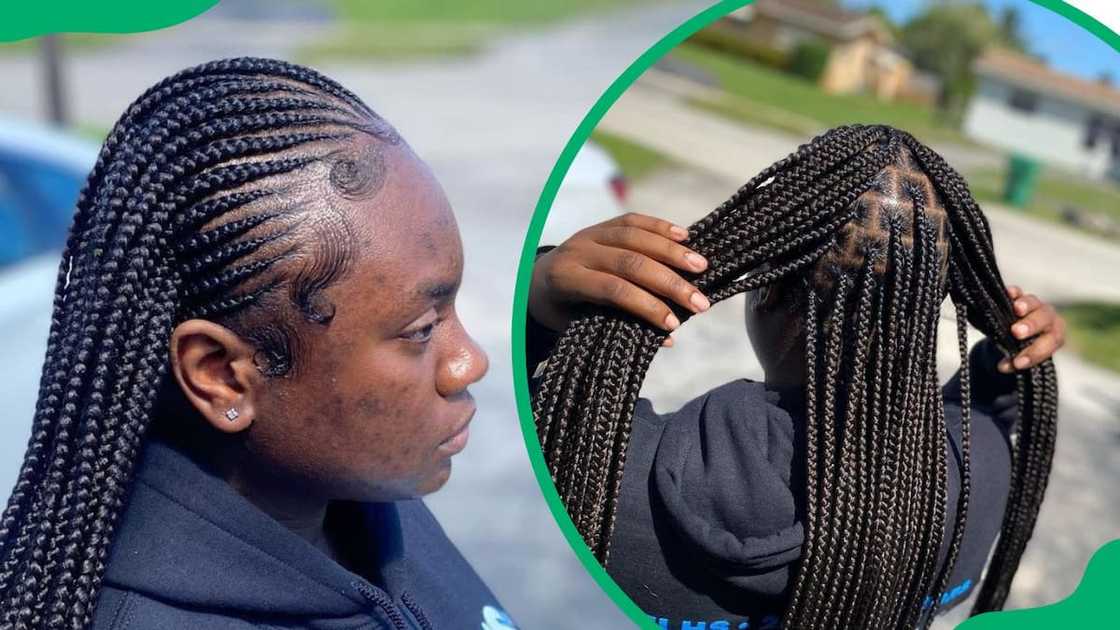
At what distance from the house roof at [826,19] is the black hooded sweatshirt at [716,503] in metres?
0.45

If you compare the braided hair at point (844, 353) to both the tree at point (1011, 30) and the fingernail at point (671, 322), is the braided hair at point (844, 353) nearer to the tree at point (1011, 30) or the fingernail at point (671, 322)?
the fingernail at point (671, 322)

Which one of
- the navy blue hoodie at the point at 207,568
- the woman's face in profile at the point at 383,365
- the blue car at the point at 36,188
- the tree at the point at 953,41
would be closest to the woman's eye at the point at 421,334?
the woman's face in profile at the point at 383,365

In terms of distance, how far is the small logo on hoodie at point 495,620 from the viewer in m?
1.47

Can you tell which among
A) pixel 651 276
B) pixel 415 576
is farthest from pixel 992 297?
pixel 415 576

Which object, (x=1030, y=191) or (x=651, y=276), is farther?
(x=1030, y=191)

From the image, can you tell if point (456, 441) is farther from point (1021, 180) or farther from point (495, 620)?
point (1021, 180)

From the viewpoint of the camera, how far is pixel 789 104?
1.32 m

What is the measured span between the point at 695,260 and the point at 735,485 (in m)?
0.27

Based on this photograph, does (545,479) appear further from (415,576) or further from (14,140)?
(14,140)

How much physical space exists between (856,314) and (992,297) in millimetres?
229

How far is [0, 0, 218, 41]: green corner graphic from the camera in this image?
1330 millimetres

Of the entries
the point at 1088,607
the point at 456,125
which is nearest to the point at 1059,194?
the point at 1088,607

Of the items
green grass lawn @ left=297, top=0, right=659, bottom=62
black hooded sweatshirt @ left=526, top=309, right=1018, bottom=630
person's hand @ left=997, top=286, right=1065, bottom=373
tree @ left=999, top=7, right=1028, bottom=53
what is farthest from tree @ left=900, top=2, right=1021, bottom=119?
green grass lawn @ left=297, top=0, right=659, bottom=62

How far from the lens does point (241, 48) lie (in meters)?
11.9
